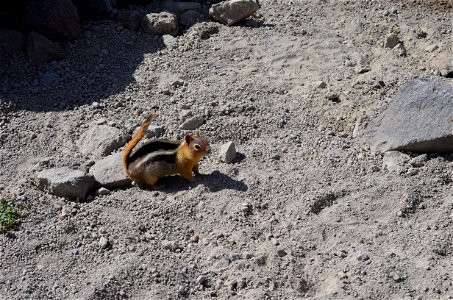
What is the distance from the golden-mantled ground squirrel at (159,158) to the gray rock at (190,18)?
8.65ft

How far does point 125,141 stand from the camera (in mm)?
7500

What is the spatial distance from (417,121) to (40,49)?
3858mm

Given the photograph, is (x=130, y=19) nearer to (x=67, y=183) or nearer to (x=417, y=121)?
(x=67, y=183)

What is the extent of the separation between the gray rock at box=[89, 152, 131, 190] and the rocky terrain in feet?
0.06

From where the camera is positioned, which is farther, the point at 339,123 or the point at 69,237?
the point at 339,123

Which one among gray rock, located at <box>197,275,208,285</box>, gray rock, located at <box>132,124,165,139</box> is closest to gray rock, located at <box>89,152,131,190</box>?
gray rock, located at <box>132,124,165,139</box>

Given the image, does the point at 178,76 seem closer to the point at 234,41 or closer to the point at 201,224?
the point at 234,41

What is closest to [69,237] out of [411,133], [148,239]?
[148,239]

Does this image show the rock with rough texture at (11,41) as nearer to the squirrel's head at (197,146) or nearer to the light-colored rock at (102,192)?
the light-colored rock at (102,192)

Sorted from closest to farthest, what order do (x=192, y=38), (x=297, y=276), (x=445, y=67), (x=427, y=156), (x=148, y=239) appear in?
(x=297, y=276), (x=148, y=239), (x=427, y=156), (x=445, y=67), (x=192, y=38)

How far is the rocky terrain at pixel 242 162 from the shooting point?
5.93m

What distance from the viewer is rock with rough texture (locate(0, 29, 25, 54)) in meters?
8.62

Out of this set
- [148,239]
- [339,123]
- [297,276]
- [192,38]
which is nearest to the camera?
[297,276]

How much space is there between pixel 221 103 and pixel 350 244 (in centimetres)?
229
